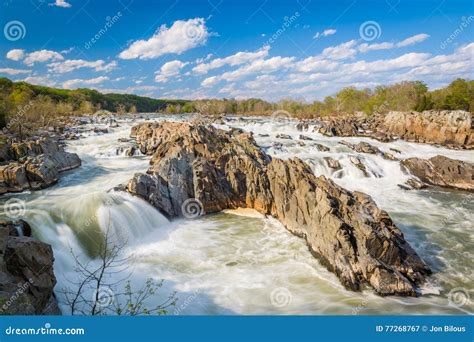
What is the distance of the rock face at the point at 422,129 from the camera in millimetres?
39250

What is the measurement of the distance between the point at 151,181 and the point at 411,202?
14.7 m

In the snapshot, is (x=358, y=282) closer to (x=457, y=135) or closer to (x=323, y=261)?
(x=323, y=261)

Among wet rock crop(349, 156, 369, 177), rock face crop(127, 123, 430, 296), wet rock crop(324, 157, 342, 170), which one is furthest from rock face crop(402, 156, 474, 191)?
rock face crop(127, 123, 430, 296)

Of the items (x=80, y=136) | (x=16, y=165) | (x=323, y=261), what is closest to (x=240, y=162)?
(x=323, y=261)

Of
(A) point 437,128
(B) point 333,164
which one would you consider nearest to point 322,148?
(B) point 333,164

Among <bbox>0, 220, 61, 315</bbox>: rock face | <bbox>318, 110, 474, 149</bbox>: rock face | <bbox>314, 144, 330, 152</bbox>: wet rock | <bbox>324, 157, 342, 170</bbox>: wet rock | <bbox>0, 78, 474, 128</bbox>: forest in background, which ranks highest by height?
<bbox>0, 78, 474, 128</bbox>: forest in background

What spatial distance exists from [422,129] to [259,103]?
83.8 metres

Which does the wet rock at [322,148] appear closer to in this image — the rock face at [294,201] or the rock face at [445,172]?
the rock face at [445,172]

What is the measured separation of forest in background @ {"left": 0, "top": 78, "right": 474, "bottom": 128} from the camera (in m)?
45.3

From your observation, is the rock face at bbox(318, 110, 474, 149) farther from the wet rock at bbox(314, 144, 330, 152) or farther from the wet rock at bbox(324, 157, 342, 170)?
the wet rock at bbox(324, 157, 342, 170)

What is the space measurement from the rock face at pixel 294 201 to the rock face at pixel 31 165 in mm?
7131

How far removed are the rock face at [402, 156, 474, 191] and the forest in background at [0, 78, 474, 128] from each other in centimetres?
2669

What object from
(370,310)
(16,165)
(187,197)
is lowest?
(370,310)
